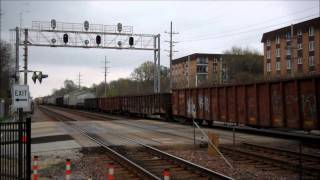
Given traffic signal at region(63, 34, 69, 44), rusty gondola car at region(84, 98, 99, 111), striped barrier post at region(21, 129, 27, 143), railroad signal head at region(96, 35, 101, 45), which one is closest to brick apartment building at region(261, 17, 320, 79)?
railroad signal head at region(96, 35, 101, 45)

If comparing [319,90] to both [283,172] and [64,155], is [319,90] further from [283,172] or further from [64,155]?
[64,155]

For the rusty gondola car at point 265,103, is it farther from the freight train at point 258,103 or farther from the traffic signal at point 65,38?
the traffic signal at point 65,38

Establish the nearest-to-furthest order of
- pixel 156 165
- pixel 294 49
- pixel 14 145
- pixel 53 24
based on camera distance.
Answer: pixel 14 145
pixel 156 165
pixel 53 24
pixel 294 49

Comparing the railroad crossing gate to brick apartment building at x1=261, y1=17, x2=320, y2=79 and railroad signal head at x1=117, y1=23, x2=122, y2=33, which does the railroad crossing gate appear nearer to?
railroad signal head at x1=117, y1=23, x2=122, y2=33

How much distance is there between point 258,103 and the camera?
20469mm

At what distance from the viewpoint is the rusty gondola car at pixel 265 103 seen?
1672 cm

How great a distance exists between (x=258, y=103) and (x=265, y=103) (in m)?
0.68

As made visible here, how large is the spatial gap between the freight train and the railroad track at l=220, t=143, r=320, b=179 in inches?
110

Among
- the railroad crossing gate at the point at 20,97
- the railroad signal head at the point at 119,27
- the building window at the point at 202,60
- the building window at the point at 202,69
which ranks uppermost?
the building window at the point at 202,60

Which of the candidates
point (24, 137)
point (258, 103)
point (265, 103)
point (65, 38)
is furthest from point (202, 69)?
point (24, 137)

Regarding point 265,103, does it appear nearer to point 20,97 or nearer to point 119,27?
point 20,97

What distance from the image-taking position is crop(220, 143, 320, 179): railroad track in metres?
10.7

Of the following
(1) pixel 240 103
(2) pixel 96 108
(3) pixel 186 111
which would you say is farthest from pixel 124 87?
(1) pixel 240 103

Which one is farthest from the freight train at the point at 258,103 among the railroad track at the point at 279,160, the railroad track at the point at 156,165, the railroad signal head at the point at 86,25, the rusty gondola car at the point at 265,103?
the railroad signal head at the point at 86,25
